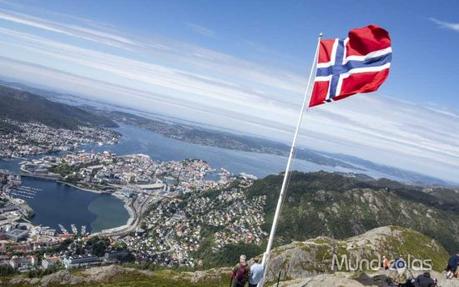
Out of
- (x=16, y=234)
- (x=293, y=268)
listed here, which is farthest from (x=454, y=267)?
(x=16, y=234)

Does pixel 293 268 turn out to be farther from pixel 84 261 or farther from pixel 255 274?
pixel 84 261

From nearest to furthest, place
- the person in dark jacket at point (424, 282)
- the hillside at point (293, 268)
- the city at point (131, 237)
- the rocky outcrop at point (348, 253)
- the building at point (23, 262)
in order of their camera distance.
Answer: the person in dark jacket at point (424, 282)
the hillside at point (293, 268)
the rocky outcrop at point (348, 253)
the building at point (23, 262)
the city at point (131, 237)

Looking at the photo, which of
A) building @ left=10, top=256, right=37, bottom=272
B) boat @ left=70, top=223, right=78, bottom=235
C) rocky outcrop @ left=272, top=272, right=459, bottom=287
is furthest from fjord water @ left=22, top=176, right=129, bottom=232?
rocky outcrop @ left=272, top=272, right=459, bottom=287

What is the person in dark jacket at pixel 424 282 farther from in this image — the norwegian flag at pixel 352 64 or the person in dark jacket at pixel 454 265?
the norwegian flag at pixel 352 64

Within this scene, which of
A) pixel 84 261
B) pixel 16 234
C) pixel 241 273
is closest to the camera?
pixel 241 273

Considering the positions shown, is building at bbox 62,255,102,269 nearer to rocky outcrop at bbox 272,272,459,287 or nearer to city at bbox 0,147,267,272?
city at bbox 0,147,267,272

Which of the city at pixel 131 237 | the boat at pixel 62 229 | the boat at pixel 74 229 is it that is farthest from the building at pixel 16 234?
the boat at pixel 74 229
